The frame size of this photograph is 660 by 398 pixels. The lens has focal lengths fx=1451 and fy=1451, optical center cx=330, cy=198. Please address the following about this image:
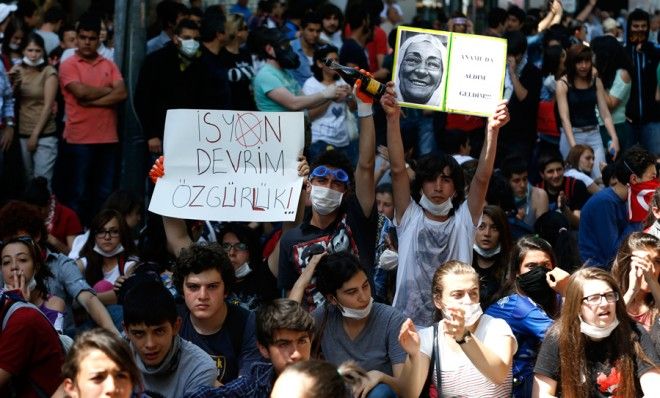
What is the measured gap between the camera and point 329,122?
12617 mm

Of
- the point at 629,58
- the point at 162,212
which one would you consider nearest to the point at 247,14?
the point at 629,58

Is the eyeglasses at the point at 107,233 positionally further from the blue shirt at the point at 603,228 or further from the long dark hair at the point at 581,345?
the long dark hair at the point at 581,345

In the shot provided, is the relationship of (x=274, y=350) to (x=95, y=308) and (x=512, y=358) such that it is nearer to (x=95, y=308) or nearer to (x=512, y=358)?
(x=512, y=358)

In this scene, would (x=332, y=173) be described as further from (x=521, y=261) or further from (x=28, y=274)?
(x=28, y=274)

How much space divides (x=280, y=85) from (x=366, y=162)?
4.00 meters

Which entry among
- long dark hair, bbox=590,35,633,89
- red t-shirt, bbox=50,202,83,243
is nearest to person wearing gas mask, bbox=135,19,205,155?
red t-shirt, bbox=50,202,83,243

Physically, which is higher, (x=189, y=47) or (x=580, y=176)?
(x=189, y=47)

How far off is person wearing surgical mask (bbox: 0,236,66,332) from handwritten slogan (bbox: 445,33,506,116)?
2734 mm

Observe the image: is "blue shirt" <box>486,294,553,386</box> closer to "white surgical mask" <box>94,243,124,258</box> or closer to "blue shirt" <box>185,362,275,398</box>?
"blue shirt" <box>185,362,275,398</box>

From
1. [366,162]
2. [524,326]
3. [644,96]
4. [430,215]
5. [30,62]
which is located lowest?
[524,326]

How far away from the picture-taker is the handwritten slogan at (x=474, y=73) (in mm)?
9102

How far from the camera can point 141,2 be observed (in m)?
12.0

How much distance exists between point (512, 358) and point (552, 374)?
401mm

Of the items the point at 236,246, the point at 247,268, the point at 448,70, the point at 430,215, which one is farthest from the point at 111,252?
the point at 448,70
